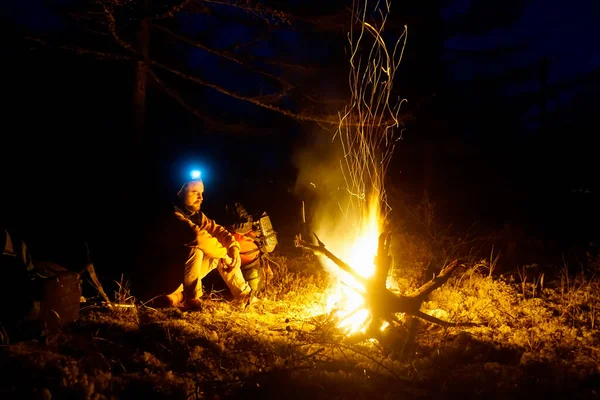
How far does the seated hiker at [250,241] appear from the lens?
6512 mm

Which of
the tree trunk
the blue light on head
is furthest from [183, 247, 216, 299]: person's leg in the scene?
the tree trunk

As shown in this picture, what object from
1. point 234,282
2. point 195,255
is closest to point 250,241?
point 234,282

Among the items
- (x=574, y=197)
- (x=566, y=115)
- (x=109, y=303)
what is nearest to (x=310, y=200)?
(x=109, y=303)

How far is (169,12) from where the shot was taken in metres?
6.75

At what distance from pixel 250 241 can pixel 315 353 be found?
9.01 feet

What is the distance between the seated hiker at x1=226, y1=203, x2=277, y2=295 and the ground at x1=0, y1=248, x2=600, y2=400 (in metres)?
0.52

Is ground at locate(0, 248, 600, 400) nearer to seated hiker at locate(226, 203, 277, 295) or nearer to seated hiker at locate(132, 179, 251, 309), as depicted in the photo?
seated hiker at locate(132, 179, 251, 309)

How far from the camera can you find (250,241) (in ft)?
21.7

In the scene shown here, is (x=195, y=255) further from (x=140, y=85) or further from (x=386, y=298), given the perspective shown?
(x=140, y=85)

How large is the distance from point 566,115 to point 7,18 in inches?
739

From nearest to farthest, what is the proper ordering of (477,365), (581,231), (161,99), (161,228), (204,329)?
1. (477,365)
2. (204,329)
3. (161,228)
4. (581,231)
5. (161,99)

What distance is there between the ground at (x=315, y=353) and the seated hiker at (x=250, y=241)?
1.69ft

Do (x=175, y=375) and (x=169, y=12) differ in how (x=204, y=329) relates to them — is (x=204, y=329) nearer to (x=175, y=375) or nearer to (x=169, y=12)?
(x=175, y=375)

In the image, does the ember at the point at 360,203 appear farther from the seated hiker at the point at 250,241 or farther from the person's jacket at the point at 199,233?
the person's jacket at the point at 199,233
